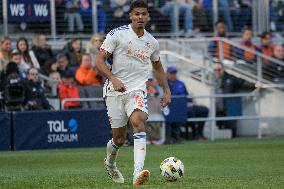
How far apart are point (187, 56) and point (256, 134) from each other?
3128mm

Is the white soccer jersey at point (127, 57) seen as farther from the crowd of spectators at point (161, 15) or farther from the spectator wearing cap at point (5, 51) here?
the crowd of spectators at point (161, 15)

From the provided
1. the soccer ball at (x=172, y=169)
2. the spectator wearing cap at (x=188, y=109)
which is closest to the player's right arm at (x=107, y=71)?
the soccer ball at (x=172, y=169)

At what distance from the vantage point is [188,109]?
2489 centimetres

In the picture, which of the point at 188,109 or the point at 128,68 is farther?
the point at 188,109

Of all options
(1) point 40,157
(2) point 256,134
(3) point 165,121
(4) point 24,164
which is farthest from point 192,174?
(2) point 256,134

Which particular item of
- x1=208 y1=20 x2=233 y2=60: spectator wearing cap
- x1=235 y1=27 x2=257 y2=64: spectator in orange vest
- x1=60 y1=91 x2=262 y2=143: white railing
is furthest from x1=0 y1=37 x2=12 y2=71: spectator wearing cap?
x1=235 y1=27 x2=257 y2=64: spectator in orange vest

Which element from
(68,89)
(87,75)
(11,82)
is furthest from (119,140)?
(87,75)

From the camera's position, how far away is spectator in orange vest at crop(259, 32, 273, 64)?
28375 millimetres

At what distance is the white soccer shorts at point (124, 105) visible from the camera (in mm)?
12328

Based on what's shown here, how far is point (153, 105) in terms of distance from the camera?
24.3 meters

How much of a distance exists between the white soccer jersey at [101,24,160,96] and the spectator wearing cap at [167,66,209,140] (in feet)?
38.9

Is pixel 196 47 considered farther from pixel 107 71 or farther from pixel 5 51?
pixel 107 71

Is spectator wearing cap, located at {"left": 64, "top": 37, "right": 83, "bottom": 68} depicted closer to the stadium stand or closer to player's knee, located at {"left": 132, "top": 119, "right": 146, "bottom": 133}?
the stadium stand

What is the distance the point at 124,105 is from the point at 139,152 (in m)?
0.80
